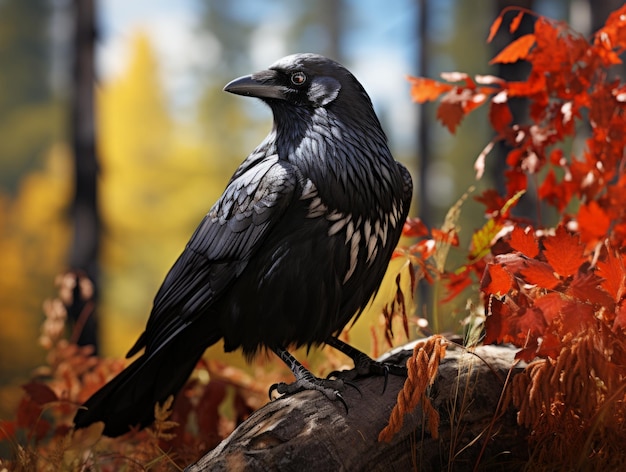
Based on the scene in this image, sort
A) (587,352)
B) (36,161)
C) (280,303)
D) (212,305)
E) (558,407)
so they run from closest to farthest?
(587,352) < (558,407) < (280,303) < (212,305) < (36,161)

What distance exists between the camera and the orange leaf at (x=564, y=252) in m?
1.76

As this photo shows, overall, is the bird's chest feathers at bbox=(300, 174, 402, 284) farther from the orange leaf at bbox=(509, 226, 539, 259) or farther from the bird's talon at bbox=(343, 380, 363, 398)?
the orange leaf at bbox=(509, 226, 539, 259)

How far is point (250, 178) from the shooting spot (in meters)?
2.43

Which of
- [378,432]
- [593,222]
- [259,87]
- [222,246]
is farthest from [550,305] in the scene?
[259,87]

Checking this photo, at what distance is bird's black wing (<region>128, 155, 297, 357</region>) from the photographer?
2.33 m

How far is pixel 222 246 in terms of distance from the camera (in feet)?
8.02

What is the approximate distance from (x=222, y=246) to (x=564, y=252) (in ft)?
3.87

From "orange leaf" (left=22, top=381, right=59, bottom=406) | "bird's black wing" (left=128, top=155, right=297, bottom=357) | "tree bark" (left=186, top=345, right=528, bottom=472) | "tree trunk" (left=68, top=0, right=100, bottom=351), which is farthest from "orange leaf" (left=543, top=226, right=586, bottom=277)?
"tree trunk" (left=68, top=0, right=100, bottom=351)

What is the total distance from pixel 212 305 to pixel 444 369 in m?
0.85

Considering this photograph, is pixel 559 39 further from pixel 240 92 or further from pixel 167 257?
pixel 167 257

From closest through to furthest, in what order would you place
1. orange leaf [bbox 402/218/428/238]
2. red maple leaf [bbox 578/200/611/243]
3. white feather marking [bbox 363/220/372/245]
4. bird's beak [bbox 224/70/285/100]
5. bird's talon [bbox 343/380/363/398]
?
red maple leaf [bbox 578/200/611/243], bird's talon [bbox 343/380/363/398], white feather marking [bbox 363/220/372/245], bird's beak [bbox 224/70/285/100], orange leaf [bbox 402/218/428/238]

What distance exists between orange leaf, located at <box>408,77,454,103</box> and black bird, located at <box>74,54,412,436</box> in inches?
9.3

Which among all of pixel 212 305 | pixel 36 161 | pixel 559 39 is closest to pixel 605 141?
pixel 559 39

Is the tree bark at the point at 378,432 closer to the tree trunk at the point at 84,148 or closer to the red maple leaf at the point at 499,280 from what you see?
the red maple leaf at the point at 499,280
